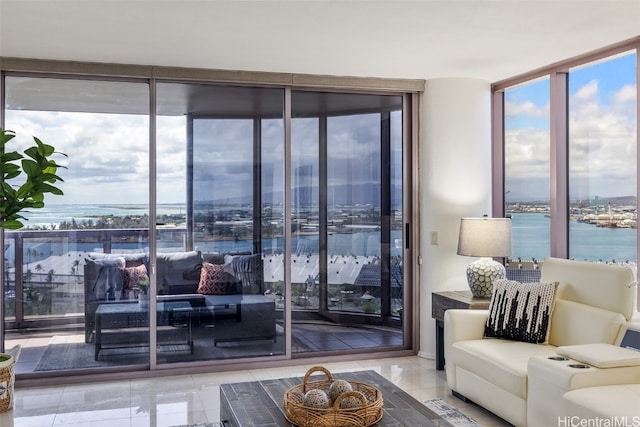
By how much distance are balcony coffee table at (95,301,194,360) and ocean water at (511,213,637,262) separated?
2.96m

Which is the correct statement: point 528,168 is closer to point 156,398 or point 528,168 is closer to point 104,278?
point 156,398

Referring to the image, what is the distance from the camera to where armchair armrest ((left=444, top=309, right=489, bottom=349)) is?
14.0 feet

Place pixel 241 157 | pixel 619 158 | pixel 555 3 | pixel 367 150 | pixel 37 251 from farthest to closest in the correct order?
pixel 367 150 → pixel 241 157 → pixel 37 251 → pixel 619 158 → pixel 555 3

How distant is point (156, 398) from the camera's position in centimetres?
436

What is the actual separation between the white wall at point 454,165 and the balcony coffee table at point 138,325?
220cm

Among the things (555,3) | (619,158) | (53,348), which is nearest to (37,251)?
(53,348)

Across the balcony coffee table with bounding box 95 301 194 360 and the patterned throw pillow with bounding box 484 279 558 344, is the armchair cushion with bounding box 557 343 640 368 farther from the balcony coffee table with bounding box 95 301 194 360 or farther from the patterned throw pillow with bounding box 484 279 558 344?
the balcony coffee table with bounding box 95 301 194 360

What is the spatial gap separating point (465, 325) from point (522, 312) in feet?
1.33

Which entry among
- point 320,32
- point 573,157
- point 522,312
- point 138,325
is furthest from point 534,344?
point 138,325

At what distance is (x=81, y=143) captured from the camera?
479 cm

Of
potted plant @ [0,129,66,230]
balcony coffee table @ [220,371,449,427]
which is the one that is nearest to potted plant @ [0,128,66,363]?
potted plant @ [0,129,66,230]

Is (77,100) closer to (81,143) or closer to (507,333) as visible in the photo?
(81,143)

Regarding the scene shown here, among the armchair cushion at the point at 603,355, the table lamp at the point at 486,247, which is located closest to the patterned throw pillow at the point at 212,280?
the table lamp at the point at 486,247

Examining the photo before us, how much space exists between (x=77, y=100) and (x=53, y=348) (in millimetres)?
1980
